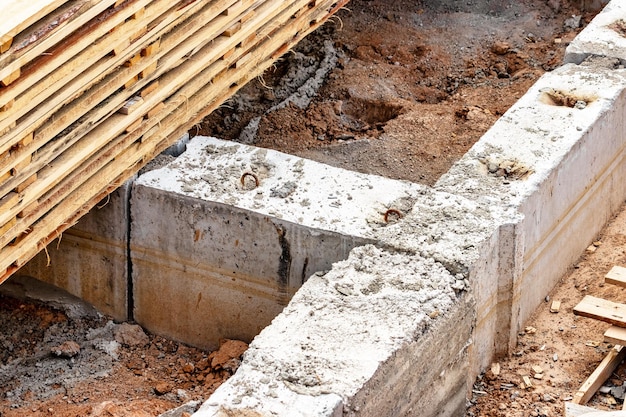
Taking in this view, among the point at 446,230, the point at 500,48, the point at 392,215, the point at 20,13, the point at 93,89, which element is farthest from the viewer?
the point at 500,48

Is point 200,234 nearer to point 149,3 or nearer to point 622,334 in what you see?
point 149,3

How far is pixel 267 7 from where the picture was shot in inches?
305

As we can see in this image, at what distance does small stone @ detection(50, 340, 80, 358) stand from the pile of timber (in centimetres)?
87

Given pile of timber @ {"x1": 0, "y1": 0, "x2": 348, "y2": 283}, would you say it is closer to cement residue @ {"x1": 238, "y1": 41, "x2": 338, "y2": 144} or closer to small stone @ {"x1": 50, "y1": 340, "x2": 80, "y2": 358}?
small stone @ {"x1": 50, "y1": 340, "x2": 80, "y2": 358}

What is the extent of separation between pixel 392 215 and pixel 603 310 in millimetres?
1326

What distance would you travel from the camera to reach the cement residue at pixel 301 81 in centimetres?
934

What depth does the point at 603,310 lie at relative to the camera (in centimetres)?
716

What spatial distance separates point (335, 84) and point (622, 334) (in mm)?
3517

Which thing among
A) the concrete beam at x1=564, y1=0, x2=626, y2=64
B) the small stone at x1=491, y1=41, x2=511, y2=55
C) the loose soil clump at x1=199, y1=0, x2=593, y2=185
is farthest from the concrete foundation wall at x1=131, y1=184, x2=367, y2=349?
the small stone at x1=491, y1=41, x2=511, y2=55

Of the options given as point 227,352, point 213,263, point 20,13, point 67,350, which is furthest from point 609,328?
point 20,13

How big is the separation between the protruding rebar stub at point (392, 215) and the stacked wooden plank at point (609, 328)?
117cm

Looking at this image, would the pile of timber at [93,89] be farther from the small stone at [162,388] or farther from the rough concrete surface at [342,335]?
the rough concrete surface at [342,335]

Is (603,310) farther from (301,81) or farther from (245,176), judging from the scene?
(301,81)

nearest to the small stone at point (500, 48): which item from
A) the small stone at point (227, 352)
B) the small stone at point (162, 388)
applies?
the small stone at point (227, 352)
